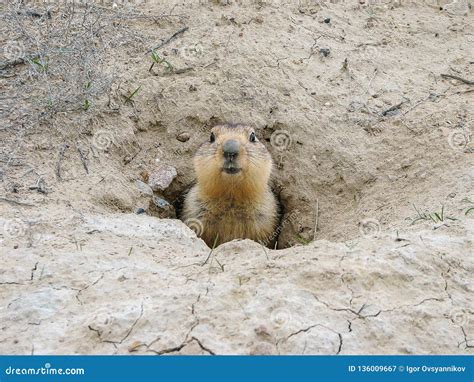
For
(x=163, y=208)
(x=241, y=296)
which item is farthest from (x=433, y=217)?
(x=163, y=208)

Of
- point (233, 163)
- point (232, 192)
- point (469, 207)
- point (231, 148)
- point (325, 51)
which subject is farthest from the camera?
point (325, 51)

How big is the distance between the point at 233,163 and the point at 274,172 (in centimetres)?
110

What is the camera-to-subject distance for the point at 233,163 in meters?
5.94

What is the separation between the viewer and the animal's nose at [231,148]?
19.0 ft

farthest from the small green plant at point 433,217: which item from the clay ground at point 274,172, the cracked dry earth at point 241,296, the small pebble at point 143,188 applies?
the small pebble at point 143,188

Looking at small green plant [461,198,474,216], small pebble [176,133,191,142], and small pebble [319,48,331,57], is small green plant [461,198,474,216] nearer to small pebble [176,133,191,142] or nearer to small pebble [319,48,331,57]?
small pebble [319,48,331,57]

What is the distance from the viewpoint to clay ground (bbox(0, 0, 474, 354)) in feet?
11.5

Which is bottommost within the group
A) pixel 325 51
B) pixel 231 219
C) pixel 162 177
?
pixel 231 219

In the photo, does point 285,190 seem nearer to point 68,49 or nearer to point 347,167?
point 347,167

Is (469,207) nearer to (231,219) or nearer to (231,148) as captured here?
(231,148)

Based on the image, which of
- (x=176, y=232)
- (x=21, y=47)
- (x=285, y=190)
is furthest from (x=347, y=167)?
(x=21, y=47)

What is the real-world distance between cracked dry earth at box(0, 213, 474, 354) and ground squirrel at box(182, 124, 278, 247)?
5.79 ft

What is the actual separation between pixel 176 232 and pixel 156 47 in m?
2.67

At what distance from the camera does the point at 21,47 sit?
6.23m
